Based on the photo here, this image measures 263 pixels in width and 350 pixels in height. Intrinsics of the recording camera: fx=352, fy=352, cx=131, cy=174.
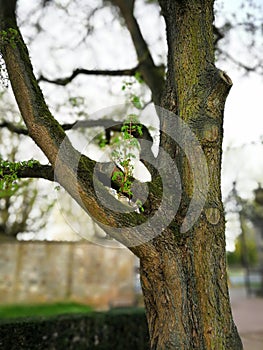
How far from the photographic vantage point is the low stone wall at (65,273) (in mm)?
9453

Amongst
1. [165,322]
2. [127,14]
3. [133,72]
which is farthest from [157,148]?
[127,14]

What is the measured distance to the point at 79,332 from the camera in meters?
4.89

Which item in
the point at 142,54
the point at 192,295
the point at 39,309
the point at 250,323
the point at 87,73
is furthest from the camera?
the point at 39,309

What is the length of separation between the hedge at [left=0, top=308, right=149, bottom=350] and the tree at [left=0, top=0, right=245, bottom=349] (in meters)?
2.06

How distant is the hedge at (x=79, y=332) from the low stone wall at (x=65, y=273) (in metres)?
4.78

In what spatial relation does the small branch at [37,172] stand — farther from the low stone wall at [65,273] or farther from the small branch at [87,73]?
the low stone wall at [65,273]

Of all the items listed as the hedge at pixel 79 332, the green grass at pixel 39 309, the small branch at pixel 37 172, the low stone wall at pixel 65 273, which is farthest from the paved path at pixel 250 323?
the small branch at pixel 37 172

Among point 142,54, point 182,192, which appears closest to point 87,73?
point 142,54

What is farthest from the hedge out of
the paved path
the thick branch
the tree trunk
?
the thick branch

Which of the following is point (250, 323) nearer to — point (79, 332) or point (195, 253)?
point (79, 332)

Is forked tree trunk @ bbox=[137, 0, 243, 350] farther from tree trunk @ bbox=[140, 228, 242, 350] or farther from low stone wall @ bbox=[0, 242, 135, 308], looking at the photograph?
low stone wall @ bbox=[0, 242, 135, 308]

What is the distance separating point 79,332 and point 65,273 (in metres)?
5.33

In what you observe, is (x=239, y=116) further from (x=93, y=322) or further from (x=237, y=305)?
(x=237, y=305)

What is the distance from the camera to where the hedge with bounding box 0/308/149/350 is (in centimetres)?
411
